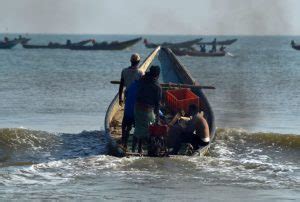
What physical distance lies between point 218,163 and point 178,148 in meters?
0.75

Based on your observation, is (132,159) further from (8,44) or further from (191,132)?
(8,44)

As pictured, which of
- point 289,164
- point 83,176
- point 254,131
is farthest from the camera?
point 254,131

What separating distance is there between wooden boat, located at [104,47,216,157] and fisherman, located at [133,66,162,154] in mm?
472

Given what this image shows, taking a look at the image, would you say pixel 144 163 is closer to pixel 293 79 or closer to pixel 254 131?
pixel 254 131

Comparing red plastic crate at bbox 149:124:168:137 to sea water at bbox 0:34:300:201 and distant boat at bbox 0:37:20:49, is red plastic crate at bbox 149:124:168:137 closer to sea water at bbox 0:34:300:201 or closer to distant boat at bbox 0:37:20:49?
sea water at bbox 0:34:300:201

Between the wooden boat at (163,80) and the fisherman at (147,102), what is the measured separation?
1.55 feet

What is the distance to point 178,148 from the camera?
12.5m

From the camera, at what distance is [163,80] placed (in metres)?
20.3

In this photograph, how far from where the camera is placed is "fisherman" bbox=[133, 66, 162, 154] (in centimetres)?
1184

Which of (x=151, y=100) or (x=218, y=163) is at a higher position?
(x=151, y=100)

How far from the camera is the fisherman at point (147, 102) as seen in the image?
1184 cm

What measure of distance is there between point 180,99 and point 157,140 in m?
4.08

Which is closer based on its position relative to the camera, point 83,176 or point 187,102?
point 83,176

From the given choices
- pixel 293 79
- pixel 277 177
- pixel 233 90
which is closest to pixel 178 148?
pixel 277 177
